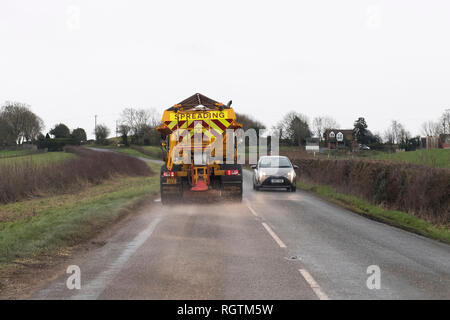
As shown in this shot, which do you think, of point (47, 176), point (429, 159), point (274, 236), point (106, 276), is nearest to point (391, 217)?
point (274, 236)

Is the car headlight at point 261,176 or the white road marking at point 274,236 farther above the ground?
the car headlight at point 261,176

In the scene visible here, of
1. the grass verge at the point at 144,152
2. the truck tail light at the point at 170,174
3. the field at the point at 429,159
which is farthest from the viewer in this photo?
the grass verge at the point at 144,152

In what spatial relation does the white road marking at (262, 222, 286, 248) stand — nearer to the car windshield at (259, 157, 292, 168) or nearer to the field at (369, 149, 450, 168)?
the field at (369, 149, 450, 168)

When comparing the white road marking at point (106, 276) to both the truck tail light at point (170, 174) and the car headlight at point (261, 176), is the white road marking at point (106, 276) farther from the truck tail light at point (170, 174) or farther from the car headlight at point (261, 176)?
the car headlight at point (261, 176)

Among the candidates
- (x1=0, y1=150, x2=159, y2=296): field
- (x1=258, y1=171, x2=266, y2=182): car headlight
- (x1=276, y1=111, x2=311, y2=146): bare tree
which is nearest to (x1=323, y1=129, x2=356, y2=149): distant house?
(x1=276, y1=111, x2=311, y2=146): bare tree

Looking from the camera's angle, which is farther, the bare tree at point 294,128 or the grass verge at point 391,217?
the bare tree at point 294,128

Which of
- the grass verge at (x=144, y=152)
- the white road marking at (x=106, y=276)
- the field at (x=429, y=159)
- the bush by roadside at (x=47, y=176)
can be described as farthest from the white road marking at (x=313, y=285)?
the grass verge at (x=144, y=152)

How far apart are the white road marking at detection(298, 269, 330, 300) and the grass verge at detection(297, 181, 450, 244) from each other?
16.2 feet

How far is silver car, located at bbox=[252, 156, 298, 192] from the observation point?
2167 cm

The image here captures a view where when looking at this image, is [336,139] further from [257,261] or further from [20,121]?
[257,261]

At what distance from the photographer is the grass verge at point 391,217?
423 inches

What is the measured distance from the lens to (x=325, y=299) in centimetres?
515

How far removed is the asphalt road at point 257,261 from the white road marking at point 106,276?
2cm
